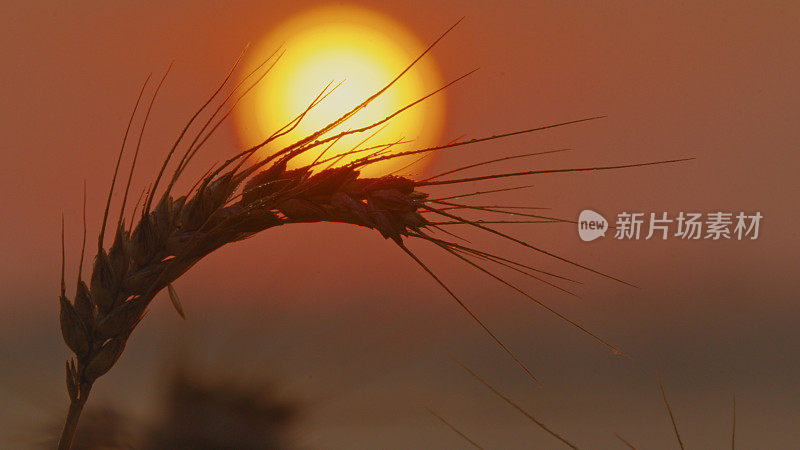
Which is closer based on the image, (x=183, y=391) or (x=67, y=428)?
(x=67, y=428)

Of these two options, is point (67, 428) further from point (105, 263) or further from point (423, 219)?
point (423, 219)

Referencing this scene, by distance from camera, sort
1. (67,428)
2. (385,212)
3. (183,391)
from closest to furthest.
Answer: (385,212)
(67,428)
(183,391)

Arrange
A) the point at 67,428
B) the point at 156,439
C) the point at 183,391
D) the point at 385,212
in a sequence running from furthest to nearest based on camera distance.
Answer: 1. the point at 183,391
2. the point at 156,439
3. the point at 67,428
4. the point at 385,212

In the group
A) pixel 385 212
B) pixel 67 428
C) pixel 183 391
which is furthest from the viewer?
pixel 183 391

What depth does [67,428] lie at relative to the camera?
0.77 metres

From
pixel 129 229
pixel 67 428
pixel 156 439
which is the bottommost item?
pixel 156 439

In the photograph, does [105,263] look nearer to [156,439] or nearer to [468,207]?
[468,207]

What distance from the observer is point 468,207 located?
2.24 ft

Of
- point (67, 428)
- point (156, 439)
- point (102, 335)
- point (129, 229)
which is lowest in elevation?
point (156, 439)

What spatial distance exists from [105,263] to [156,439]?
3.35 feet

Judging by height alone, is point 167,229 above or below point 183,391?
above

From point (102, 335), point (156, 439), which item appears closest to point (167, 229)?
point (102, 335)

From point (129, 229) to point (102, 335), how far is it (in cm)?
14

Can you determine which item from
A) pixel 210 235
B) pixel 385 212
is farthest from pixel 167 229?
pixel 385 212
